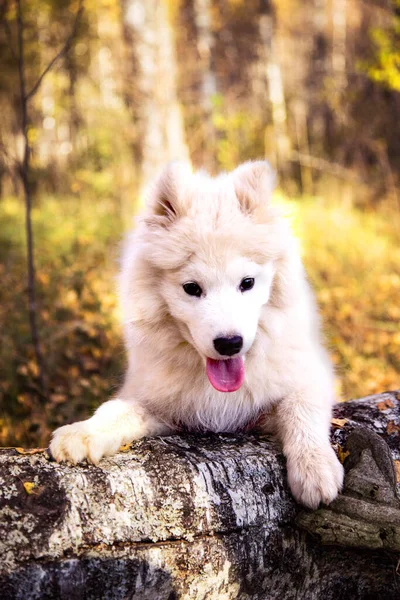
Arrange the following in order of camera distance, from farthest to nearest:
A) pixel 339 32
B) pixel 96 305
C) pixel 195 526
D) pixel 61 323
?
pixel 339 32 → pixel 96 305 → pixel 61 323 → pixel 195 526

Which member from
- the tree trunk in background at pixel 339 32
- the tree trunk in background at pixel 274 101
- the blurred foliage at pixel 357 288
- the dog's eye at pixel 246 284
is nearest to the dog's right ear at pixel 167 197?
the dog's eye at pixel 246 284

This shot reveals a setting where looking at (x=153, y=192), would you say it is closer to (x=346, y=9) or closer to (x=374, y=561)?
(x=374, y=561)

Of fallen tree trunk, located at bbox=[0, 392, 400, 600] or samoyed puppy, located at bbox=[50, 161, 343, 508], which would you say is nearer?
fallen tree trunk, located at bbox=[0, 392, 400, 600]

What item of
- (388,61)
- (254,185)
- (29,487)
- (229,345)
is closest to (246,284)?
(229,345)

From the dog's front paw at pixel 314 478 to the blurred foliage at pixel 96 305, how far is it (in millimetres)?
1179

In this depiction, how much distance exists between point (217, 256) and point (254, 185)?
457 mm

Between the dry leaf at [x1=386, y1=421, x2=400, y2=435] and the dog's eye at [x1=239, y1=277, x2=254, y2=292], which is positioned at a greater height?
the dog's eye at [x1=239, y1=277, x2=254, y2=292]

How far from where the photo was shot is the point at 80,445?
7.20 ft

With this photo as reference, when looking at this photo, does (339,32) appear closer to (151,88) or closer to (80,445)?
(151,88)

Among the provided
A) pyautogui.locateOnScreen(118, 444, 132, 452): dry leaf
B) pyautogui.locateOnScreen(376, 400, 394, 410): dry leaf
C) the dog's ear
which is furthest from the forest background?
pyautogui.locateOnScreen(118, 444, 132, 452): dry leaf

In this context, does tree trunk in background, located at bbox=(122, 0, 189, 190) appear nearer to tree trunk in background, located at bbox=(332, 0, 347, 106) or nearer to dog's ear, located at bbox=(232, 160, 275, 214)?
dog's ear, located at bbox=(232, 160, 275, 214)

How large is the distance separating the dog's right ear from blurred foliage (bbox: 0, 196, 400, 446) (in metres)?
0.53

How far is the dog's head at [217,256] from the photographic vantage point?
2473 mm

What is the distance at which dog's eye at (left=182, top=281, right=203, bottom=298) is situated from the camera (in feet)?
8.45
